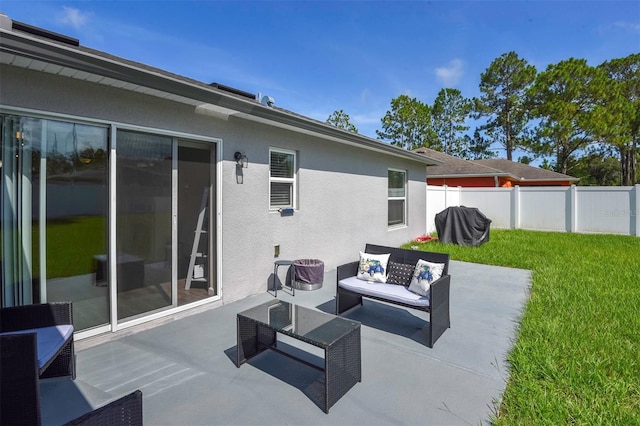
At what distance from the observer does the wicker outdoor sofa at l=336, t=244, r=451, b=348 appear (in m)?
3.78

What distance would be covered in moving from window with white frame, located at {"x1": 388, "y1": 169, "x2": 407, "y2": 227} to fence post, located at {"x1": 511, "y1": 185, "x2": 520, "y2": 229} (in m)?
7.24

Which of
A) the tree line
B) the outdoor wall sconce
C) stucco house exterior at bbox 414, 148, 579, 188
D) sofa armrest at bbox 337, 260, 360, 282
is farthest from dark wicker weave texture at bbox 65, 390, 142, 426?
the tree line

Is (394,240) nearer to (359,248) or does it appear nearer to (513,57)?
(359,248)

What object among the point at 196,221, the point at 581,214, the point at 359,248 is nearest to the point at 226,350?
the point at 196,221

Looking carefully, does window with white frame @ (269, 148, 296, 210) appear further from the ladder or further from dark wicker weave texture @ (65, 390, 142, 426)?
dark wicker weave texture @ (65, 390, 142, 426)

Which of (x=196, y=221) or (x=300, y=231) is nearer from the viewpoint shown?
(x=196, y=221)

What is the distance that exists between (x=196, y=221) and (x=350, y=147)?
4289mm

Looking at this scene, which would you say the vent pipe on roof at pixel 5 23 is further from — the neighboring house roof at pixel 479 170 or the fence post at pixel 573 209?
the fence post at pixel 573 209

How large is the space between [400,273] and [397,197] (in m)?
5.98

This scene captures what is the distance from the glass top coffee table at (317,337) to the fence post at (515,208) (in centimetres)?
1453

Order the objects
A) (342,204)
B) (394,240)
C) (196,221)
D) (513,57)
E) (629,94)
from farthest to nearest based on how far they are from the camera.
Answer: (513,57) < (629,94) < (394,240) < (342,204) < (196,221)

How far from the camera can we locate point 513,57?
24.4m

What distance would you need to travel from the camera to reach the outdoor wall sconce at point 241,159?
16.7ft

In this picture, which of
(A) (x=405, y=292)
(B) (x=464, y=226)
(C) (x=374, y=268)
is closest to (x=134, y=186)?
(C) (x=374, y=268)
